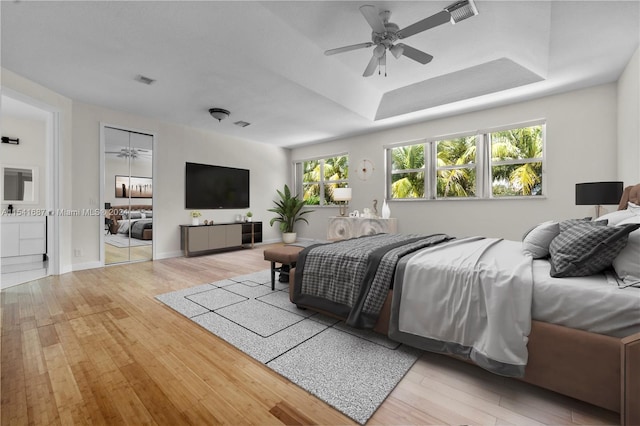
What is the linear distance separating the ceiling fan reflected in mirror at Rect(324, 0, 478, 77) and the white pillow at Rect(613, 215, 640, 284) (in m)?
1.93

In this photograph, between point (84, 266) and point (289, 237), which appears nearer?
point (84, 266)

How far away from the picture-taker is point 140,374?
5.24ft

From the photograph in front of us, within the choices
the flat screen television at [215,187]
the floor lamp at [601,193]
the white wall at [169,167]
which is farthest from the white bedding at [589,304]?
the flat screen television at [215,187]

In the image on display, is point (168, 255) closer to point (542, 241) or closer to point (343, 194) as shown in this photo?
point (343, 194)

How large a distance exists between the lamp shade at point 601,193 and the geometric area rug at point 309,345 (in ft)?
8.56

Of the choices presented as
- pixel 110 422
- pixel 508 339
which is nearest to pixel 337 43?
pixel 508 339

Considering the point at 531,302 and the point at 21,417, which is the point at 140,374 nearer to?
the point at 21,417

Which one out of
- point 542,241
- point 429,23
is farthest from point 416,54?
point 542,241

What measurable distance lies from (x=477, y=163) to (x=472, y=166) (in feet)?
0.32

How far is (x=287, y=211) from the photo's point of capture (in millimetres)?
7012

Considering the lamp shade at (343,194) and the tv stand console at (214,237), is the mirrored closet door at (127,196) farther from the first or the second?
the lamp shade at (343,194)

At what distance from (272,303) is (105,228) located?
140 inches

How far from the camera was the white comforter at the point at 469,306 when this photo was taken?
1416 millimetres

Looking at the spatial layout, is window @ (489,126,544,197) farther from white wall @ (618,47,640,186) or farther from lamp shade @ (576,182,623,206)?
lamp shade @ (576,182,623,206)
